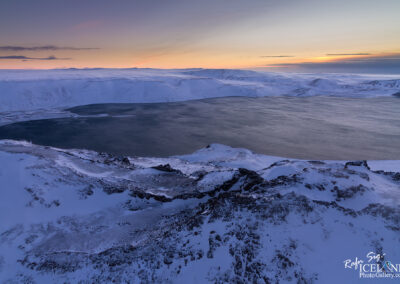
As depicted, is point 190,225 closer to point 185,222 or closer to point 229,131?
point 185,222

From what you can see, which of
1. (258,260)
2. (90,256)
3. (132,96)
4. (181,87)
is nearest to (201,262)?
(258,260)

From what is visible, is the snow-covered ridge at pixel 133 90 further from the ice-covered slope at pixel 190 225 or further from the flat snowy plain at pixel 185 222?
the ice-covered slope at pixel 190 225

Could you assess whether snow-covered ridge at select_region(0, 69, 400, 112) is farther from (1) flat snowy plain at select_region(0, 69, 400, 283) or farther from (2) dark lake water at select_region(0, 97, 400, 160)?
(1) flat snowy plain at select_region(0, 69, 400, 283)

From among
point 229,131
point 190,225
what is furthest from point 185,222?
point 229,131

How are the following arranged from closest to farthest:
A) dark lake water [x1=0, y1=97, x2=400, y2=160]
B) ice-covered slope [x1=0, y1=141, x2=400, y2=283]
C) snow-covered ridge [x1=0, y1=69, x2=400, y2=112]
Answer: ice-covered slope [x1=0, y1=141, x2=400, y2=283], dark lake water [x1=0, y1=97, x2=400, y2=160], snow-covered ridge [x1=0, y1=69, x2=400, y2=112]

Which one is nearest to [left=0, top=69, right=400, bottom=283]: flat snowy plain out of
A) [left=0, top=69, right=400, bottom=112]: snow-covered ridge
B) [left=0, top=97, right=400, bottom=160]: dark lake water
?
[left=0, top=97, right=400, bottom=160]: dark lake water

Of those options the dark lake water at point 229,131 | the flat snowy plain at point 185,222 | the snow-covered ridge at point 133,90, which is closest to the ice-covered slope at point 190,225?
the flat snowy plain at point 185,222
